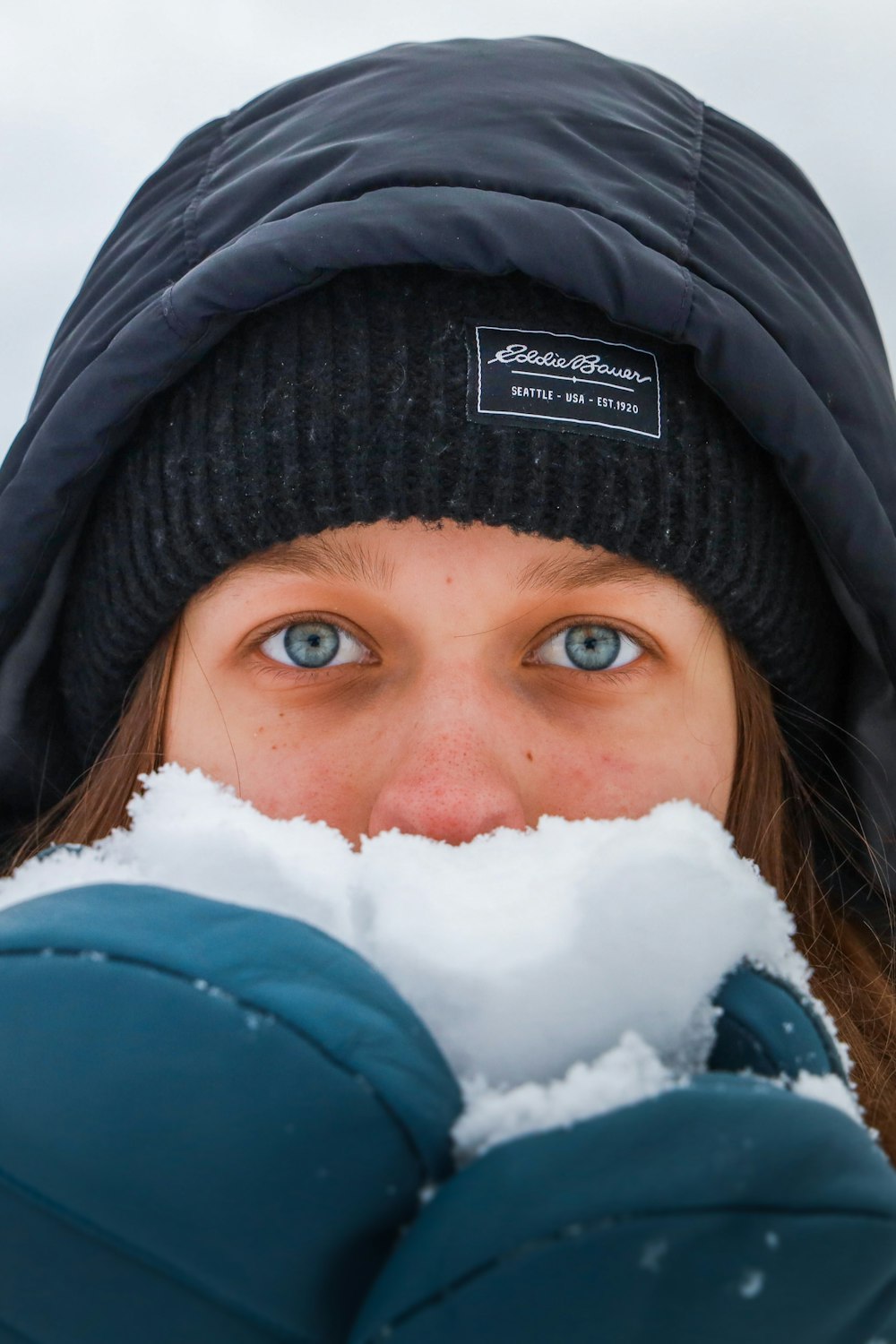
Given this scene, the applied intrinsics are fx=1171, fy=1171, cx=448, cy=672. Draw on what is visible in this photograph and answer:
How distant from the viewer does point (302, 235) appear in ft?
3.77

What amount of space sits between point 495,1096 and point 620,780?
0.61m

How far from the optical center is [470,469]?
1161mm

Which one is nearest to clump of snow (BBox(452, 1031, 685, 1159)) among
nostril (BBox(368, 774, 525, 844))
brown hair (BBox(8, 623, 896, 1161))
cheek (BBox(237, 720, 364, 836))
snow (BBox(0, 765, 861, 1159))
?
snow (BBox(0, 765, 861, 1159))

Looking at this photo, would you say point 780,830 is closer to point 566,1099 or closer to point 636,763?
point 636,763

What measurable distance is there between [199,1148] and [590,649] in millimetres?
783

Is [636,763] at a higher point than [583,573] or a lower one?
lower

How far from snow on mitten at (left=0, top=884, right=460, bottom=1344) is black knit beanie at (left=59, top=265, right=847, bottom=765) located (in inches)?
24.8

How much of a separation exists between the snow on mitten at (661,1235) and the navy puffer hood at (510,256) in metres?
0.81

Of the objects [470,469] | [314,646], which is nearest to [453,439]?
[470,469]

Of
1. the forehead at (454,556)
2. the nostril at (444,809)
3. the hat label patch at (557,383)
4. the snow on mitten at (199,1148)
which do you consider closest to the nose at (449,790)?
the nostril at (444,809)

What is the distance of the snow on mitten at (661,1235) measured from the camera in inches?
21.2

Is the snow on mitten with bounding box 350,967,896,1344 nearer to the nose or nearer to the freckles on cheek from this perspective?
the nose

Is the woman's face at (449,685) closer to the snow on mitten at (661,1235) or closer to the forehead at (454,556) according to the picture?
the forehead at (454,556)

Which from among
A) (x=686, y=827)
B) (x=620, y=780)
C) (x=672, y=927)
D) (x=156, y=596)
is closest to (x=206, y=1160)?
(x=672, y=927)
